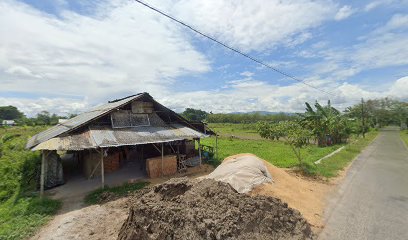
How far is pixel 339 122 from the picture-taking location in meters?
29.9

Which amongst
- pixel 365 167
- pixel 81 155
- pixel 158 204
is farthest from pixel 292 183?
pixel 81 155

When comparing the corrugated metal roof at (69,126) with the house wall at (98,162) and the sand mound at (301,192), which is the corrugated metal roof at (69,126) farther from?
the sand mound at (301,192)

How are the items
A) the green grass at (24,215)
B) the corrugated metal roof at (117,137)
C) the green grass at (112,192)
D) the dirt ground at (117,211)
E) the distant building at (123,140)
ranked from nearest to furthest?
the dirt ground at (117,211) < the green grass at (24,215) < the green grass at (112,192) < the corrugated metal roof at (117,137) < the distant building at (123,140)

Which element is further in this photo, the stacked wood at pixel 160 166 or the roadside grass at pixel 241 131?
the roadside grass at pixel 241 131

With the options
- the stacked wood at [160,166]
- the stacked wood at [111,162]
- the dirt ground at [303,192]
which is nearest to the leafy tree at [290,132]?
the dirt ground at [303,192]

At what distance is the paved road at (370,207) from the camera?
→ 7.13m

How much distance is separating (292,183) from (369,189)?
12.0 feet

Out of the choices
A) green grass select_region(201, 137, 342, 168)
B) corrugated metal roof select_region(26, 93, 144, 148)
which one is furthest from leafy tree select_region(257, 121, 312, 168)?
corrugated metal roof select_region(26, 93, 144, 148)

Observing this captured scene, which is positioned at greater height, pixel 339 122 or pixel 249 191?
pixel 339 122

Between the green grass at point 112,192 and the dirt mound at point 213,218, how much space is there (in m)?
3.74

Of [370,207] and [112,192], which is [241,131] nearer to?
[112,192]

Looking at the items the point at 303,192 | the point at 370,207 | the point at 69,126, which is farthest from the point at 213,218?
the point at 69,126

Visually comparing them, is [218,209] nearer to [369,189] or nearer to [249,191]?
[249,191]

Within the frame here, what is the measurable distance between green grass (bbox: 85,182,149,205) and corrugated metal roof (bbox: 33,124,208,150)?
2.22 meters
